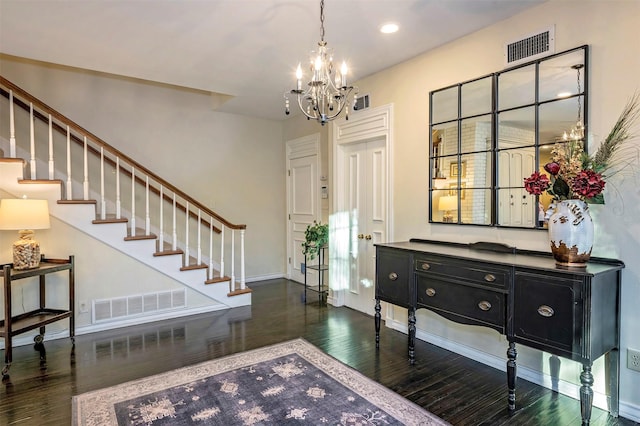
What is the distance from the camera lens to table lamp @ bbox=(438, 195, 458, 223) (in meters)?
3.30

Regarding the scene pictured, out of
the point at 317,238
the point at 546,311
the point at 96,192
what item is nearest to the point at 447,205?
the point at 546,311

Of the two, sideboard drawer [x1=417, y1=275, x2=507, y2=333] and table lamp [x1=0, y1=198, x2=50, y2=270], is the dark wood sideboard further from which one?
table lamp [x1=0, y1=198, x2=50, y2=270]

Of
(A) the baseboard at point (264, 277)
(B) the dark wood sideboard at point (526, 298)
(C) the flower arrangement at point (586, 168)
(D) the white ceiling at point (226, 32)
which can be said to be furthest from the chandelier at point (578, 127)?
(A) the baseboard at point (264, 277)

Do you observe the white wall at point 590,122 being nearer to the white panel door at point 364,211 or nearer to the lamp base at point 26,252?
the white panel door at point 364,211

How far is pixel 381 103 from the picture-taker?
159 inches

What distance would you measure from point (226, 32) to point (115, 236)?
8.29ft

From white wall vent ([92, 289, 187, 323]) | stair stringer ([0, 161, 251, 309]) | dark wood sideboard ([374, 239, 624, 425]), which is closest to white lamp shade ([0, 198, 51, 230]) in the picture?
stair stringer ([0, 161, 251, 309])

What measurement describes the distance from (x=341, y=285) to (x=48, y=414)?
10.5ft

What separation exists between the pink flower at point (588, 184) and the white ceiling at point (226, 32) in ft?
4.69

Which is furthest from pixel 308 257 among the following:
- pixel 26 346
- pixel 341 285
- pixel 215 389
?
pixel 26 346

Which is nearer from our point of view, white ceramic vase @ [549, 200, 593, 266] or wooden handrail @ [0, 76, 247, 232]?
white ceramic vase @ [549, 200, 593, 266]

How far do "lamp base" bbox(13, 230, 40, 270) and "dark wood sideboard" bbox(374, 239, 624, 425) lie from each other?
3.37 metres

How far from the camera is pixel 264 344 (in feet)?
11.4

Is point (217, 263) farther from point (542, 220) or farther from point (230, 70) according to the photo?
point (542, 220)
